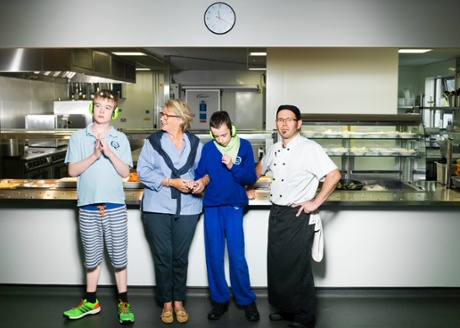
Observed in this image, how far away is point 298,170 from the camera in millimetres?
3387

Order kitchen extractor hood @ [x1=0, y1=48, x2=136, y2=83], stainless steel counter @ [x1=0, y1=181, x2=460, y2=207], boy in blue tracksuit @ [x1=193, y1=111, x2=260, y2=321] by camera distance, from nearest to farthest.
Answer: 1. boy in blue tracksuit @ [x1=193, y1=111, x2=260, y2=321]
2. stainless steel counter @ [x1=0, y1=181, x2=460, y2=207]
3. kitchen extractor hood @ [x1=0, y1=48, x2=136, y2=83]

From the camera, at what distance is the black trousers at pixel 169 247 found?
140 inches

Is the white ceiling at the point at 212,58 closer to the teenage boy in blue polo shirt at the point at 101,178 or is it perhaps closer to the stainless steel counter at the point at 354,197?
the stainless steel counter at the point at 354,197

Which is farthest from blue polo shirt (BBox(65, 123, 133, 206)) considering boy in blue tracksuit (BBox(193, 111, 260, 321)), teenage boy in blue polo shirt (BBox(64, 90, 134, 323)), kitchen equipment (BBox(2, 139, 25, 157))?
kitchen equipment (BBox(2, 139, 25, 157))

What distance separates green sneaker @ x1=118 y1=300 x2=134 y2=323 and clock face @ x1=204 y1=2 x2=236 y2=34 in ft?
6.62

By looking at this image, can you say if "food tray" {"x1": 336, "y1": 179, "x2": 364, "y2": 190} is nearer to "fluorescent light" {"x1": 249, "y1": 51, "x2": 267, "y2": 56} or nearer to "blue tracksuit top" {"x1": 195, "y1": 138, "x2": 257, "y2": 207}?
"blue tracksuit top" {"x1": 195, "y1": 138, "x2": 257, "y2": 207}

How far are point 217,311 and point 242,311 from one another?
21 centimetres

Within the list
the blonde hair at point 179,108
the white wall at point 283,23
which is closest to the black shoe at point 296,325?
the blonde hair at point 179,108

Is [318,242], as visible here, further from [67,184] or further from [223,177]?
[67,184]

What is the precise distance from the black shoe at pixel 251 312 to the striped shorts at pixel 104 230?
2.84ft

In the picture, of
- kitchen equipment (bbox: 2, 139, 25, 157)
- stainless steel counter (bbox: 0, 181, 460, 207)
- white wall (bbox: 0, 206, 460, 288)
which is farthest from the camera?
kitchen equipment (bbox: 2, 139, 25, 157)

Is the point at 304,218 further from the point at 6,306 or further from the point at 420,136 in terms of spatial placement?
the point at 6,306

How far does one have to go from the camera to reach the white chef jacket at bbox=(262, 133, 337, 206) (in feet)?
11.0

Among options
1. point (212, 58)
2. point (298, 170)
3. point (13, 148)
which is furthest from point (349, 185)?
point (212, 58)
